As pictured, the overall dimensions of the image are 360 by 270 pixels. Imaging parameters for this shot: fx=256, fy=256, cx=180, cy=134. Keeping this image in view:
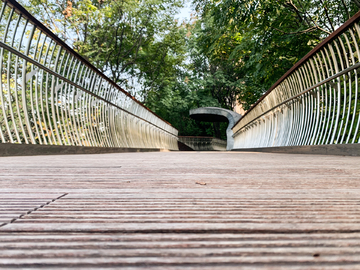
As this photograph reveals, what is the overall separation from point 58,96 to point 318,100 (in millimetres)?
4546

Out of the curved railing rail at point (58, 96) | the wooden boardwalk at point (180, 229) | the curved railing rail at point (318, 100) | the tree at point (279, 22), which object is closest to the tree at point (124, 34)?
the tree at point (279, 22)

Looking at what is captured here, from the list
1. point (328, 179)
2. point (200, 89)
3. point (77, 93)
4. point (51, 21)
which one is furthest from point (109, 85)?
point (200, 89)

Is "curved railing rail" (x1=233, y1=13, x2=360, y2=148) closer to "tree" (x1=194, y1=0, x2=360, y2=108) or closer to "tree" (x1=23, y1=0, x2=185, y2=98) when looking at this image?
"tree" (x1=194, y1=0, x2=360, y2=108)

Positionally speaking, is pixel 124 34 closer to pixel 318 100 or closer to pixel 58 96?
pixel 58 96

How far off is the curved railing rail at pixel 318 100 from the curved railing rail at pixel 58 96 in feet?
13.3

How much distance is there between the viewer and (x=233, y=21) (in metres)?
7.52

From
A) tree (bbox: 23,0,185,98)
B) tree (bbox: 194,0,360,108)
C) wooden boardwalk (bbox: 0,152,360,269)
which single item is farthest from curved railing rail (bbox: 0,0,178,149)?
tree (bbox: 23,0,185,98)

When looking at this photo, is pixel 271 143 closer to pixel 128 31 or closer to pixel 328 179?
pixel 328 179

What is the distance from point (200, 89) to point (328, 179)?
25862 mm

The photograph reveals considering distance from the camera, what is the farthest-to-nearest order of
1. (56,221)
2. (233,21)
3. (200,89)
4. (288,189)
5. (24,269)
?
(200,89) < (233,21) < (288,189) < (56,221) < (24,269)

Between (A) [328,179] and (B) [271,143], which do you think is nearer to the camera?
(A) [328,179]

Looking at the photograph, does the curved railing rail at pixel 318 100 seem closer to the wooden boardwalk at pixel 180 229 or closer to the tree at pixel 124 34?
the wooden boardwalk at pixel 180 229

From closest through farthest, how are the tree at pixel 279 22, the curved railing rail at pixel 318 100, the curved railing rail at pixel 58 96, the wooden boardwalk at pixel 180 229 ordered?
the wooden boardwalk at pixel 180 229 < the curved railing rail at pixel 58 96 < the curved railing rail at pixel 318 100 < the tree at pixel 279 22

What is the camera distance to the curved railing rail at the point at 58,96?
3.19 metres
